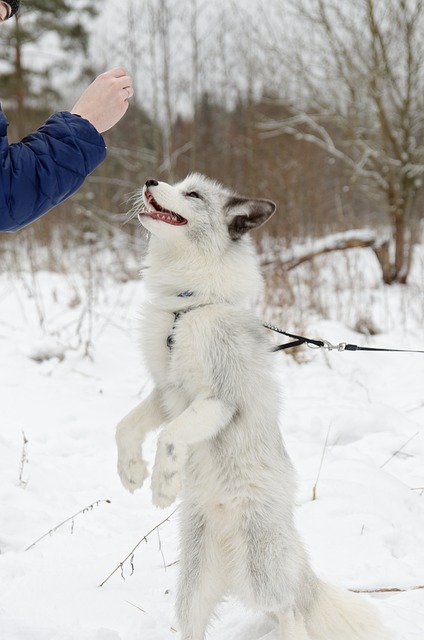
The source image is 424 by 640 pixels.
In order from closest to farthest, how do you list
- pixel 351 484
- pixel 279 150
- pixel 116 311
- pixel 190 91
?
pixel 351 484 < pixel 116 311 < pixel 190 91 < pixel 279 150

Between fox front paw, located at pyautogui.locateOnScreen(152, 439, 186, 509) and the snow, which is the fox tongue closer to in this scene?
fox front paw, located at pyautogui.locateOnScreen(152, 439, 186, 509)

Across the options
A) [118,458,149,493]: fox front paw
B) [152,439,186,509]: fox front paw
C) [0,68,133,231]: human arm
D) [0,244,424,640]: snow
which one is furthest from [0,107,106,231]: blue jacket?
[0,244,424,640]: snow

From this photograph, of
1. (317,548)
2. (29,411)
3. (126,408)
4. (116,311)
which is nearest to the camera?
(317,548)

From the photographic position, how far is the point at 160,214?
8.24 ft

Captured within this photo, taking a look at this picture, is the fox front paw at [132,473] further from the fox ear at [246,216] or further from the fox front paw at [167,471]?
the fox ear at [246,216]

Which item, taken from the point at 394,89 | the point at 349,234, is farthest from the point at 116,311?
the point at 394,89

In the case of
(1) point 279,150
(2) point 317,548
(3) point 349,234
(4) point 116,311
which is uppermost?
(1) point 279,150

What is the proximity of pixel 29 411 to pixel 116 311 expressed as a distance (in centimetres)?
355

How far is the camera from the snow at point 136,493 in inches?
98.0

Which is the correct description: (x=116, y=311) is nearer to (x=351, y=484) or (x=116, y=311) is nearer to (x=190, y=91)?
(x=351, y=484)

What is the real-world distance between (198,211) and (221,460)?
3.81 ft

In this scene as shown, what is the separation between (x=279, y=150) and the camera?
1627 centimetres

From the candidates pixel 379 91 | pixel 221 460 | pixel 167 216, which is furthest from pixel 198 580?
pixel 379 91

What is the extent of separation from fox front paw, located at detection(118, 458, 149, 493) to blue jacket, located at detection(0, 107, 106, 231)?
1.11 meters
